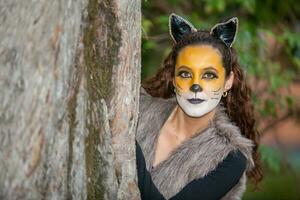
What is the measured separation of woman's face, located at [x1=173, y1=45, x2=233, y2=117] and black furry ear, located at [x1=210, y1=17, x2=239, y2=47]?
8 centimetres

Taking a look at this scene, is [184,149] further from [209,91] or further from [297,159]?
[297,159]

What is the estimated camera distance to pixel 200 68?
360 centimetres

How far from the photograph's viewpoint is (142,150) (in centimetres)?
375

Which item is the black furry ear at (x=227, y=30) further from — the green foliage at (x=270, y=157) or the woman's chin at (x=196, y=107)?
the green foliage at (x=270, y=157)

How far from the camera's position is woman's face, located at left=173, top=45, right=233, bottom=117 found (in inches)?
142

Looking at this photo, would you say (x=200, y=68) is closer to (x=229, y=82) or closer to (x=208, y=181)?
(x=229, y=82)

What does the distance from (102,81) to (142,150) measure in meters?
0.71

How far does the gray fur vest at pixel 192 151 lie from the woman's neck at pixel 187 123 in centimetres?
4

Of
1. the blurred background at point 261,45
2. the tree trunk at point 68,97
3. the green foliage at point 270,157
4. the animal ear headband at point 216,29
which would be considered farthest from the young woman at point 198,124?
the green foliage at point 270,157

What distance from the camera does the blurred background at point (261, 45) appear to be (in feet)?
19.9

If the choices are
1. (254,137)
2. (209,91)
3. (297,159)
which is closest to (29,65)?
(209,91)

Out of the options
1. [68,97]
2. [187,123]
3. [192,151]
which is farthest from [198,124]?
[68,97]

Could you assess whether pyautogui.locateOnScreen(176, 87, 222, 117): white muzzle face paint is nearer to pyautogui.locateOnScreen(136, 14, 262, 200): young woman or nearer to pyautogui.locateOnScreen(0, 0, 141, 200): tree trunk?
pyautogui.locateOnScreen(136, 14, 262, 200): young woman

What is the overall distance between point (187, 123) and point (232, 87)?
289 mm
